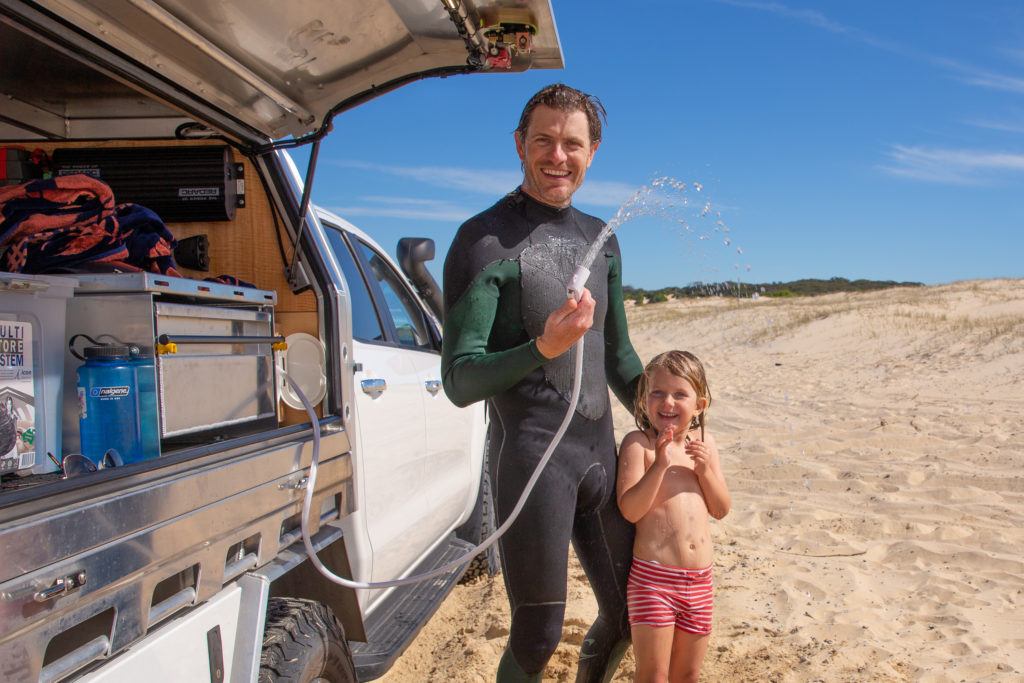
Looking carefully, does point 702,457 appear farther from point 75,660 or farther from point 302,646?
point 75,660

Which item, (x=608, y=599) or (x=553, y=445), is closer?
(x=553, y=445)

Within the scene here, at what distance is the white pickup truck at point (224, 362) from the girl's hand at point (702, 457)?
1.11 meters

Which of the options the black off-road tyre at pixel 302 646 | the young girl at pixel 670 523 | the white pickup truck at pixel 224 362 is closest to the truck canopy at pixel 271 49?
the white pickup truck at pixel 224 362

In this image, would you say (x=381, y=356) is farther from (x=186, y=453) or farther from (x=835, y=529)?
(x=835, y=529)

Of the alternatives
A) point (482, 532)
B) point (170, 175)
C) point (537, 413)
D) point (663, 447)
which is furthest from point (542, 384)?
point (482, 532)

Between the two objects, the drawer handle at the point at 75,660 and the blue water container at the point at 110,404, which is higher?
the blue water container at the point at 110,404

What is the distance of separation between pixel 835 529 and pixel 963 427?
3.82m

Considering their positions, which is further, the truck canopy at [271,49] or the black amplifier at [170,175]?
the black amplifier at [170,175]

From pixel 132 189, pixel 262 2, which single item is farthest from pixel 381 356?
pixel 262 2

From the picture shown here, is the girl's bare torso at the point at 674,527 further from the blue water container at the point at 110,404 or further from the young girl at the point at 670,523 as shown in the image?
the blue water container at the point at 110,404

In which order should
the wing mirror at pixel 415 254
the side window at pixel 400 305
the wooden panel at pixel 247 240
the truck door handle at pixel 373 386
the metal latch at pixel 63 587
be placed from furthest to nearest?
the side window at pixel 400 305 → the wing mirror at pixel 415 254 → the wooden panel at pixel 247 240 → the truck door handle at pixel 373 386 → the metal latch at pixel 63 587

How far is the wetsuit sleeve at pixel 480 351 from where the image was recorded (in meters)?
2.33

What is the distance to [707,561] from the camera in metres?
2.73

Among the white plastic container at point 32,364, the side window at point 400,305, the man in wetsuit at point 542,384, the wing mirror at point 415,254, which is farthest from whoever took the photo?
the side window at point 400,305
